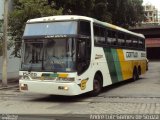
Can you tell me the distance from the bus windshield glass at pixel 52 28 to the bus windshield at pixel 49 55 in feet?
0.99

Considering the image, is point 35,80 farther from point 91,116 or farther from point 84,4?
point 84,4

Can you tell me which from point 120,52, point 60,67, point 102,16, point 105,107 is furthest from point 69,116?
point 102,16

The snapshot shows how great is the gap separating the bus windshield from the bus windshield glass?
301 millimetres

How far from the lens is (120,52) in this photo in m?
20.2

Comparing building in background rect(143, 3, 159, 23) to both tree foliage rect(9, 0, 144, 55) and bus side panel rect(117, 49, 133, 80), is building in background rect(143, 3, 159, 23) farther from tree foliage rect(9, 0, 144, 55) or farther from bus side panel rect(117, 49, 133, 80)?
bus side panel rect(117, 49, 133, 80)

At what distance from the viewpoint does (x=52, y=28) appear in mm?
15023

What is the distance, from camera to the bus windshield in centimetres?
1423

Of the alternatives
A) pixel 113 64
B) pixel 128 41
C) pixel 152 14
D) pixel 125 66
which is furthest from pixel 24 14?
pixel 152 14

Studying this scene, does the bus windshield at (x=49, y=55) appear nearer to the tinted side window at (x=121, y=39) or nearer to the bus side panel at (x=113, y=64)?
the bus side panel at (x=113, y=64)

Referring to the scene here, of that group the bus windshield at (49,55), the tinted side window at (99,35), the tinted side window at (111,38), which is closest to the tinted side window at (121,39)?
the tinted side window at (111,38)

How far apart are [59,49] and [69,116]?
12.8ft

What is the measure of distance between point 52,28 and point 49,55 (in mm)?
1151

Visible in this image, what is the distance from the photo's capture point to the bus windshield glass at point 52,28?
48.1 feet

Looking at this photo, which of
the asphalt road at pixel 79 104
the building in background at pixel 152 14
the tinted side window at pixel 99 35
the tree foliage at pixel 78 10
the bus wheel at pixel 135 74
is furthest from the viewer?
the building in background at pixel 152 14
